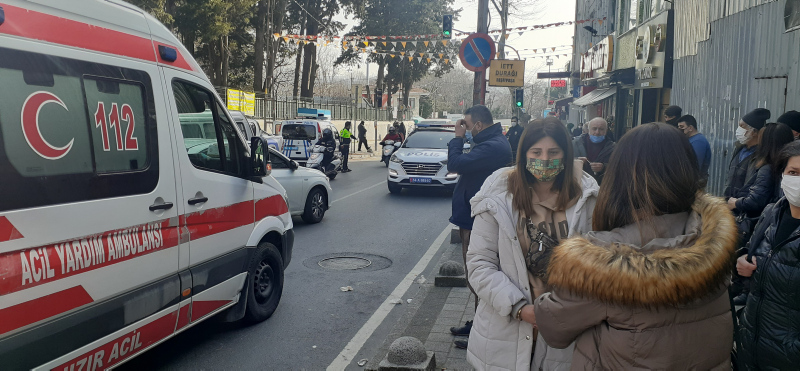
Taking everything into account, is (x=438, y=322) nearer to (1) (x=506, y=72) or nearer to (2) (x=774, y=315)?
(2) (x=774, y=315)

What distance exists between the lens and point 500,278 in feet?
8.22

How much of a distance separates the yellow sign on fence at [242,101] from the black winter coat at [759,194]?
22.7m

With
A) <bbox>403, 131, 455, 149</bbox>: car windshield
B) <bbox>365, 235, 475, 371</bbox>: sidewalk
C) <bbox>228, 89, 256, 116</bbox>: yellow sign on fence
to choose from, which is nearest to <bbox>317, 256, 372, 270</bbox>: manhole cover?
<bbox>365, 235, 475, 371</bbox>: sidewalk

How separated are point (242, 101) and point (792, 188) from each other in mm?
26870

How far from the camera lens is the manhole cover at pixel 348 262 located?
25.1ft

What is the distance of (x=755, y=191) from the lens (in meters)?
5.03

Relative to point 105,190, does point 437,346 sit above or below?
below

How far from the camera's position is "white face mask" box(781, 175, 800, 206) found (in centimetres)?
298

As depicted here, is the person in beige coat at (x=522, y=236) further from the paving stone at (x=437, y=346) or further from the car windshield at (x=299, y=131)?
the car windshield at (x=299, y=131)

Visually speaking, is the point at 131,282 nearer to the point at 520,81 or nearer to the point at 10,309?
the point at 10,309

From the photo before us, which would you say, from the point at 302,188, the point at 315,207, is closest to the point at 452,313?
the point at 302,188

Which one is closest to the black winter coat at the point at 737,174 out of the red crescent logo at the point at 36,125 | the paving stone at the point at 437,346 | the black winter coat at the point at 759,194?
the black winter coat at the point at 759,194

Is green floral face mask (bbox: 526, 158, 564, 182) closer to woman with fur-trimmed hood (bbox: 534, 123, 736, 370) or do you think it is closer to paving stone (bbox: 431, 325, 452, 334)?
woman with fur-trimmed hood (bbox: 534, 123, 736, 370)

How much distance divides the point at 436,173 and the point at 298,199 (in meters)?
4.57
